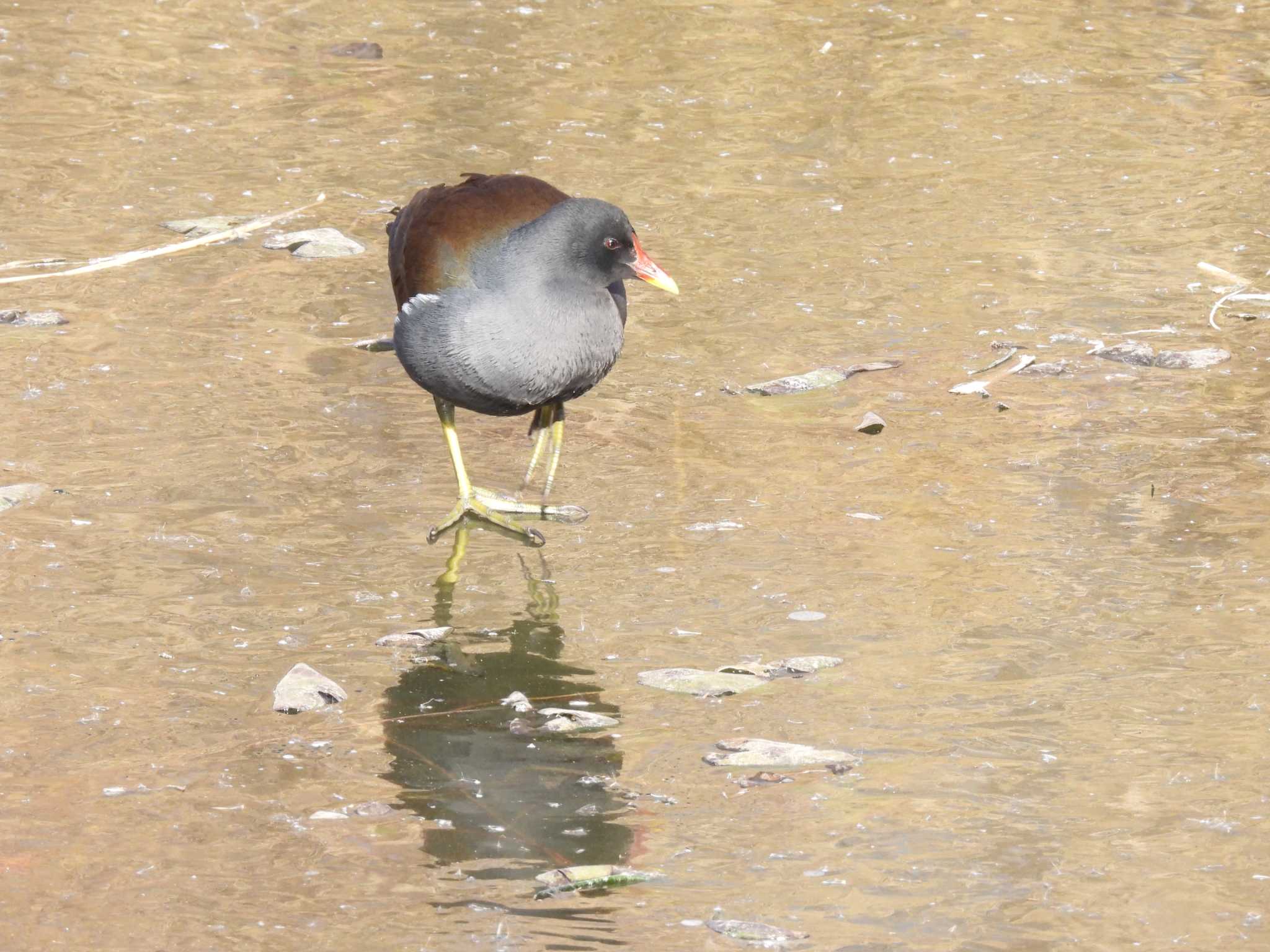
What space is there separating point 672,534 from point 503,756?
1327mm

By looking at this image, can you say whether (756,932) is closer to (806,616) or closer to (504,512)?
(806,616)

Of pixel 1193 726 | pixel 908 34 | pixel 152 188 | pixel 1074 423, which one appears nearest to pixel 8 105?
pixel 152 188

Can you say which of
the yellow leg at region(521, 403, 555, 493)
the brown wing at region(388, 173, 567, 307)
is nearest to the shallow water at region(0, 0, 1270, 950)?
the yellow leg at region(521, 403, 555, 493)

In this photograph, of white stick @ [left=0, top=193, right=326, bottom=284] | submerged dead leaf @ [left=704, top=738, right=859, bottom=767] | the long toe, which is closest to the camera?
submerged dead leaf @ [left=704, top=738, right=859, bottom=767]

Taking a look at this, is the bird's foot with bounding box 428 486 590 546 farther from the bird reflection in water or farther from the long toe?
the bird reflection in water

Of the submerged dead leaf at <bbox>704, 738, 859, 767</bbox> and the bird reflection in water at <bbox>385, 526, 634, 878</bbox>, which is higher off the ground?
the submerged dead leaf at <bbox>704, 738, 859, 767</bbox>

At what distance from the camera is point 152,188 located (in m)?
8.42

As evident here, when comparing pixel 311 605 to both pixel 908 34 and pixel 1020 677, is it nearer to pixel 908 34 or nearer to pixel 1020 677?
pixel 1020 677

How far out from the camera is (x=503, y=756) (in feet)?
13.9

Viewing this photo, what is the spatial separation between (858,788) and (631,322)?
11.2 ft

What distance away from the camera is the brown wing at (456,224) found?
524 cm

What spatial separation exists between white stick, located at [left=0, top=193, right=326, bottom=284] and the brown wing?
2268mm

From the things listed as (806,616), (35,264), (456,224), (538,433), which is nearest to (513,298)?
(456,224)

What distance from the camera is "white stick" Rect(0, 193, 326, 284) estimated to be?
7.32 metres
